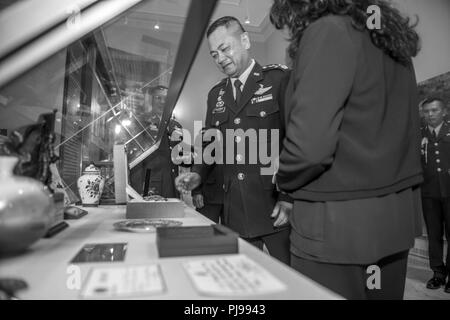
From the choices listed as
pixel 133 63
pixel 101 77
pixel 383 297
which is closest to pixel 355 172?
pixel 383 297

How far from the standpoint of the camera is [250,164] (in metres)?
1.55

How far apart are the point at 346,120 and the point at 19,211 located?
2.21ft

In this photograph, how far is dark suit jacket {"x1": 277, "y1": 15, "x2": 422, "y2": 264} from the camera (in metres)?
0.73

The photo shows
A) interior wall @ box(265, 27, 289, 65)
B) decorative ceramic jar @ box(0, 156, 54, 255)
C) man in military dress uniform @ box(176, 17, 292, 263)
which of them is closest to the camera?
decorative ceramic jar @ box(0, 156, 54, 255)

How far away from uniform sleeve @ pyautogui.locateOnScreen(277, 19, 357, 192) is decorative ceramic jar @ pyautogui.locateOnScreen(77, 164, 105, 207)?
3.00 ft

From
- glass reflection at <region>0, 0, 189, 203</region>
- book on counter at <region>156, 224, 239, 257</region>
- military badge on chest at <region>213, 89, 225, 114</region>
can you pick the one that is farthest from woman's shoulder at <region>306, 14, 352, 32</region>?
military badge on chest at <region>213, 89, 225, 114</region>

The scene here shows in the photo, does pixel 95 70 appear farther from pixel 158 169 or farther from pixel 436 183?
pixel 436 183

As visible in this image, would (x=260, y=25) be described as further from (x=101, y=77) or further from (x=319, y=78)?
(x=319, y=78)

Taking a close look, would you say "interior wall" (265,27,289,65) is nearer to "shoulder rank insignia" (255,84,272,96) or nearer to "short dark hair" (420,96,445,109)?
"short dark hair" (420,96,445,109)

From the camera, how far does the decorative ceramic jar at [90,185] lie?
4.48ft

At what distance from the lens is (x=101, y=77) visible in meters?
1.86

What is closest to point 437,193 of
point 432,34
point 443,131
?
point 443,131

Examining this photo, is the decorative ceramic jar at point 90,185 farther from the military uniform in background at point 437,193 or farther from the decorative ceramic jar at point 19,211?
the military uniform in background at point 437,193

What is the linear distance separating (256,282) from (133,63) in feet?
3.98
